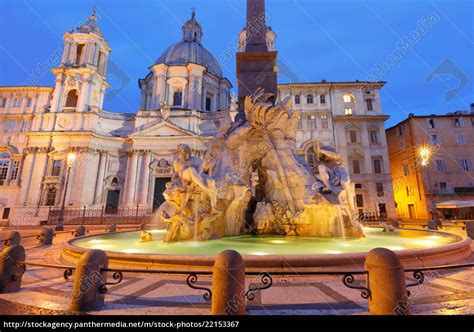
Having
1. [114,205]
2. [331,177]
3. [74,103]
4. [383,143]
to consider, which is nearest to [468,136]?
[383,143]

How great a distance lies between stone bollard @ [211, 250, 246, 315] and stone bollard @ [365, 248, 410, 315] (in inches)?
59.3

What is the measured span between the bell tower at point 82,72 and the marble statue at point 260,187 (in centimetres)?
3569

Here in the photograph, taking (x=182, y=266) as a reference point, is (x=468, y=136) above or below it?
above

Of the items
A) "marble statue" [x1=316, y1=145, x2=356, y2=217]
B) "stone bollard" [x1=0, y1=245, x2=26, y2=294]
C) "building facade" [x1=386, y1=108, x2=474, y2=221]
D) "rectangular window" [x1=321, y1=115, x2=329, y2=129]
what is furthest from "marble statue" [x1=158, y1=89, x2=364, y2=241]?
"building facade" [x1=386, y1=108, x2=474, y2=221]

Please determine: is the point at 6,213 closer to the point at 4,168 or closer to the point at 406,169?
the point at 4,168

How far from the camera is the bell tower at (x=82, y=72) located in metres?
37.3

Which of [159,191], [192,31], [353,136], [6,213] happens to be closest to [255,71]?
[159,191]

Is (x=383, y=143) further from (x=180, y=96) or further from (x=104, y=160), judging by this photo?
(x=104, y=160)

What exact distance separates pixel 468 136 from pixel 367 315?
41.0m

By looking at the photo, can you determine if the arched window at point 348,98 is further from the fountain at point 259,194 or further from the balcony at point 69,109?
the balcony at point 69,109

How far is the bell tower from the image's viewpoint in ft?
123

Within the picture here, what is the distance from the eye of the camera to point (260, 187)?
9703mm

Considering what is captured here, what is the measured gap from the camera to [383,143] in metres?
33.2
